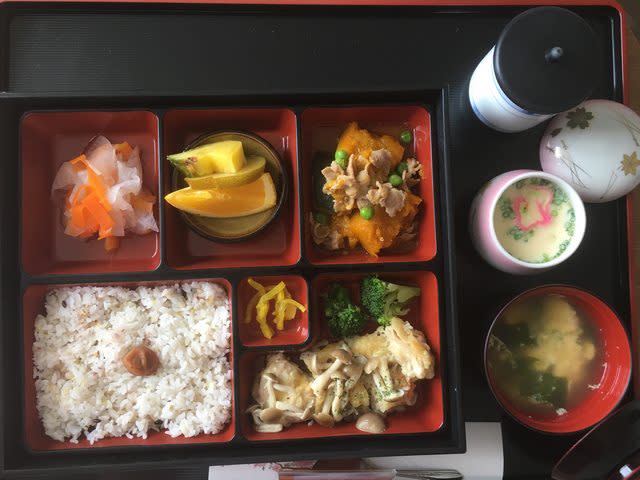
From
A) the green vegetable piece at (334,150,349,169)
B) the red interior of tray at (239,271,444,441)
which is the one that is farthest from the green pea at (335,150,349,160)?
the red interior of tray at (239,271,444,441)

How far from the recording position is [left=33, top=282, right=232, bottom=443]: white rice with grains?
1.96m

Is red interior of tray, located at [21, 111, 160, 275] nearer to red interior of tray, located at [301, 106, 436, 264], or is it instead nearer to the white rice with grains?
the white rice with grains

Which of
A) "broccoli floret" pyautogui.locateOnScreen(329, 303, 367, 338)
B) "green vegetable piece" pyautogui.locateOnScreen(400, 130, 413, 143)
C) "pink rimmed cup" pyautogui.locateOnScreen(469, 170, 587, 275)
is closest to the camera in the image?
"pink rimmed cup" pyautogui.locateOnScreen(469, 170, 587, 275)

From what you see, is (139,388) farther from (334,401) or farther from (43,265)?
(334,401)

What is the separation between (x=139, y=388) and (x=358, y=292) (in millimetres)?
936

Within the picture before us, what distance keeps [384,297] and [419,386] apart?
16.1 inches

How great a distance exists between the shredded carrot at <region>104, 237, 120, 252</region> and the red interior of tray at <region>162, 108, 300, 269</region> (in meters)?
0.26

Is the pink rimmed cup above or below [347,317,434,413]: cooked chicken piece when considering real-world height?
above

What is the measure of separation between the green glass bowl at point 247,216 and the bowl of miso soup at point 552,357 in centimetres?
99

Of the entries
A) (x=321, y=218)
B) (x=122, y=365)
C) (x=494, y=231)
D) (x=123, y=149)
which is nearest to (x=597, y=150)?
(x=494, y=231)

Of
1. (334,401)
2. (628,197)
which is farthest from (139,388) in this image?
(628,197)

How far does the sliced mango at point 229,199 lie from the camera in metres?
1.88

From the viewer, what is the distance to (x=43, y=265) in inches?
79.9

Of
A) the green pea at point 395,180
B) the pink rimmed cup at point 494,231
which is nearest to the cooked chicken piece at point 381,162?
the green pea at point 395,180
